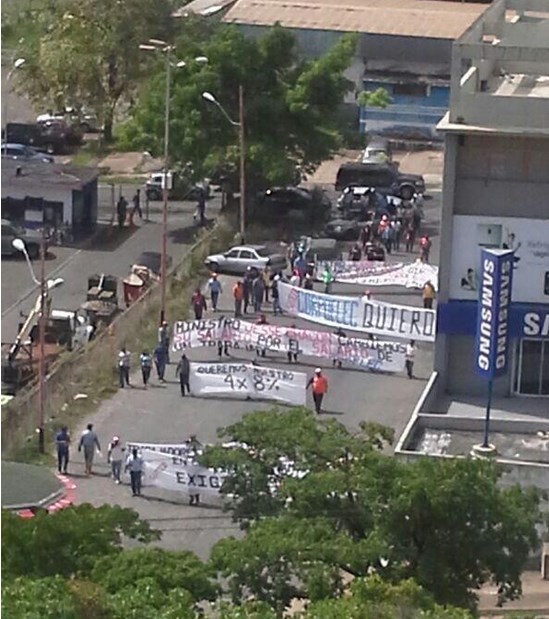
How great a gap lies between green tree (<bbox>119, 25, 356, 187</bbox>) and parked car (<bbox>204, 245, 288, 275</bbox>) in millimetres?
3157

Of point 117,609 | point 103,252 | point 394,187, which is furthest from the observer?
point 394,187

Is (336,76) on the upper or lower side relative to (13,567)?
upper

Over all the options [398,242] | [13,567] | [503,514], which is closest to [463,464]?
[503,514]

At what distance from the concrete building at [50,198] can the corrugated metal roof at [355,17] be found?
42.3 feet

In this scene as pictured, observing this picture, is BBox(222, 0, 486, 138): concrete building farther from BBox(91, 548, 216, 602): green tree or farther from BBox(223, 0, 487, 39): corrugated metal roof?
BBox(91, 548, 216, 602): green tree

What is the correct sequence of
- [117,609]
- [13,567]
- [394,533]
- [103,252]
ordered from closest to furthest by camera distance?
1. [117,609]
2. [13,567]
3. [394,533]
4. [103,252]

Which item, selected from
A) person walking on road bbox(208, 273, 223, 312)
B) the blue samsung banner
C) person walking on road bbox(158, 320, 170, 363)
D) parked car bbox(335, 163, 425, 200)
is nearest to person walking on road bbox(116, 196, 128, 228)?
parked car bbox(335, 163, 425, 200)

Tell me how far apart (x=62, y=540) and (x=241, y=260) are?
70.2 ft

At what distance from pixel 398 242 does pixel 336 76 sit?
4259 mm

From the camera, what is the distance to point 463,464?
18562 millimetres

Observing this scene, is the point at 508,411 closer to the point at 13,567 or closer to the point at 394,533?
the point at 394,533

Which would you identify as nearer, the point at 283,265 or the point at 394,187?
the point at 283,265

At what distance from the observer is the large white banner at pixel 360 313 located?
31859mm

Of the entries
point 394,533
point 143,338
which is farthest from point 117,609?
point 143,338
